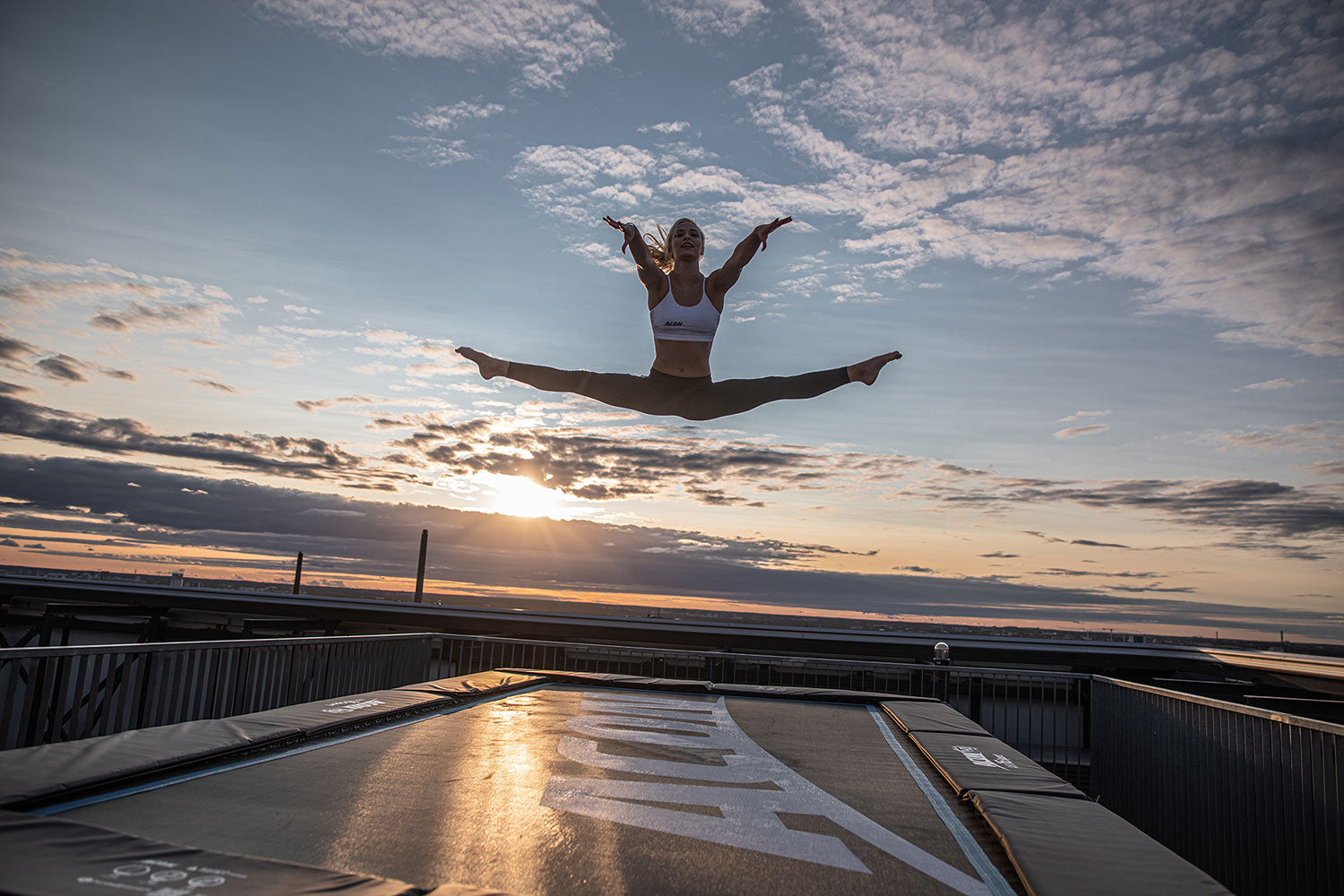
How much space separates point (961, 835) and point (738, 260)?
123 inches

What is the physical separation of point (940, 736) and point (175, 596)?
2079cm

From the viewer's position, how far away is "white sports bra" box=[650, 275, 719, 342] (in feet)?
15.2

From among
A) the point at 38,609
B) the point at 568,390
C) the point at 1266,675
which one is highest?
the point at 568,390

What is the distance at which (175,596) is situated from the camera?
1988cm

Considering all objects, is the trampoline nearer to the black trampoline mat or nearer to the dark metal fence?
the black trampoline mat

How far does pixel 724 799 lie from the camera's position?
3.03m

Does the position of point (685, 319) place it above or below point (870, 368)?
above

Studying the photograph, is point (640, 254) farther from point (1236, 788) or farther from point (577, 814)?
point (1236, 788)

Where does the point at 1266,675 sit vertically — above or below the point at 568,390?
below

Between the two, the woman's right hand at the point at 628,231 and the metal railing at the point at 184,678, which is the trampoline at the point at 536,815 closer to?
the metal railing at the point at 184,678

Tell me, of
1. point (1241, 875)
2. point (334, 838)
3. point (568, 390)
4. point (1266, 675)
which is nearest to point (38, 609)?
point (568, 390)

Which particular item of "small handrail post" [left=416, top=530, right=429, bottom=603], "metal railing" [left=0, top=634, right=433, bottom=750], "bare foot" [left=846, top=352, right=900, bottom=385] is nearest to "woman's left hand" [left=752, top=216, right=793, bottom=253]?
"bare foot" [left=846, top=352, right=900, bottom=385]

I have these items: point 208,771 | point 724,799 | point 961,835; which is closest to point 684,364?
point 724,799

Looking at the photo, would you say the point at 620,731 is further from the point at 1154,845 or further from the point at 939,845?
the point at 1154,845
